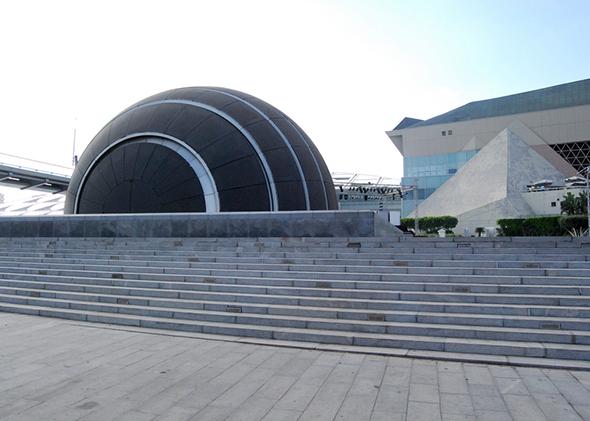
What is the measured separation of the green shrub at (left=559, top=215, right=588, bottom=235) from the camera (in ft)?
90.7

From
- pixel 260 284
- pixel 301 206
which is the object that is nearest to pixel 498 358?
pixel 260 284

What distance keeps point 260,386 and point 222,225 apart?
25.2 feet

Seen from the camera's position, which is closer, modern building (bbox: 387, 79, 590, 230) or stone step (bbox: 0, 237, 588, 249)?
stone step (bbox: 0, 237, 588, 249)

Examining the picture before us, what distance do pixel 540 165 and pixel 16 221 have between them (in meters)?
44.4

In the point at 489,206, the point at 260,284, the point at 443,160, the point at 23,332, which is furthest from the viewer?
the point at 443,160

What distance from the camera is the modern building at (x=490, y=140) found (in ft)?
148

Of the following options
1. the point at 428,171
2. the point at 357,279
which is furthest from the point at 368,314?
the point at 428,171

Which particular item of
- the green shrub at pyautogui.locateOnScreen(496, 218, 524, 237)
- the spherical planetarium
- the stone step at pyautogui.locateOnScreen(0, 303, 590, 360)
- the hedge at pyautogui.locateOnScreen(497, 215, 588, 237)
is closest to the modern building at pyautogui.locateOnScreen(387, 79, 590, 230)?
the green shrub at pyautogui.locateOnScreen(496, 218, 524, 237)

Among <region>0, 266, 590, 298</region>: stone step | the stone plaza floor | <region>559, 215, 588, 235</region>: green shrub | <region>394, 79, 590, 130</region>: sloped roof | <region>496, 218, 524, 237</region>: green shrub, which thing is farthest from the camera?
<region>394, 79, 590, 130</region>: sloped roof

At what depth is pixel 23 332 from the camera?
7387mm

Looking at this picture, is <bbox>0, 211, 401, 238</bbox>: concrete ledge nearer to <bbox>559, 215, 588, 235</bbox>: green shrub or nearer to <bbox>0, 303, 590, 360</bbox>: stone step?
<bbox>0, 303, 590, 360</bbox>: stone step

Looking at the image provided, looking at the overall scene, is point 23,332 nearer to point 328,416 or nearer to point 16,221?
point 328,416

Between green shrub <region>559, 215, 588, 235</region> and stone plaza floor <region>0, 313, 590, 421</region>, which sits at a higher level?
green shrub <region>559, 215, 588, 235</region>

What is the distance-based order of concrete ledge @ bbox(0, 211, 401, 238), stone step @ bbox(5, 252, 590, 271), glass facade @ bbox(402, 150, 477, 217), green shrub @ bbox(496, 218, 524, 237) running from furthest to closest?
glass facade @ bbox(402, 150, 477, 217) < green shrub @ bbox(496, 218, 524, 237) < concrete ledge @ bbox(0, 211, 401, 238) < stone step @ bbox(5, 252, 590, 271)
